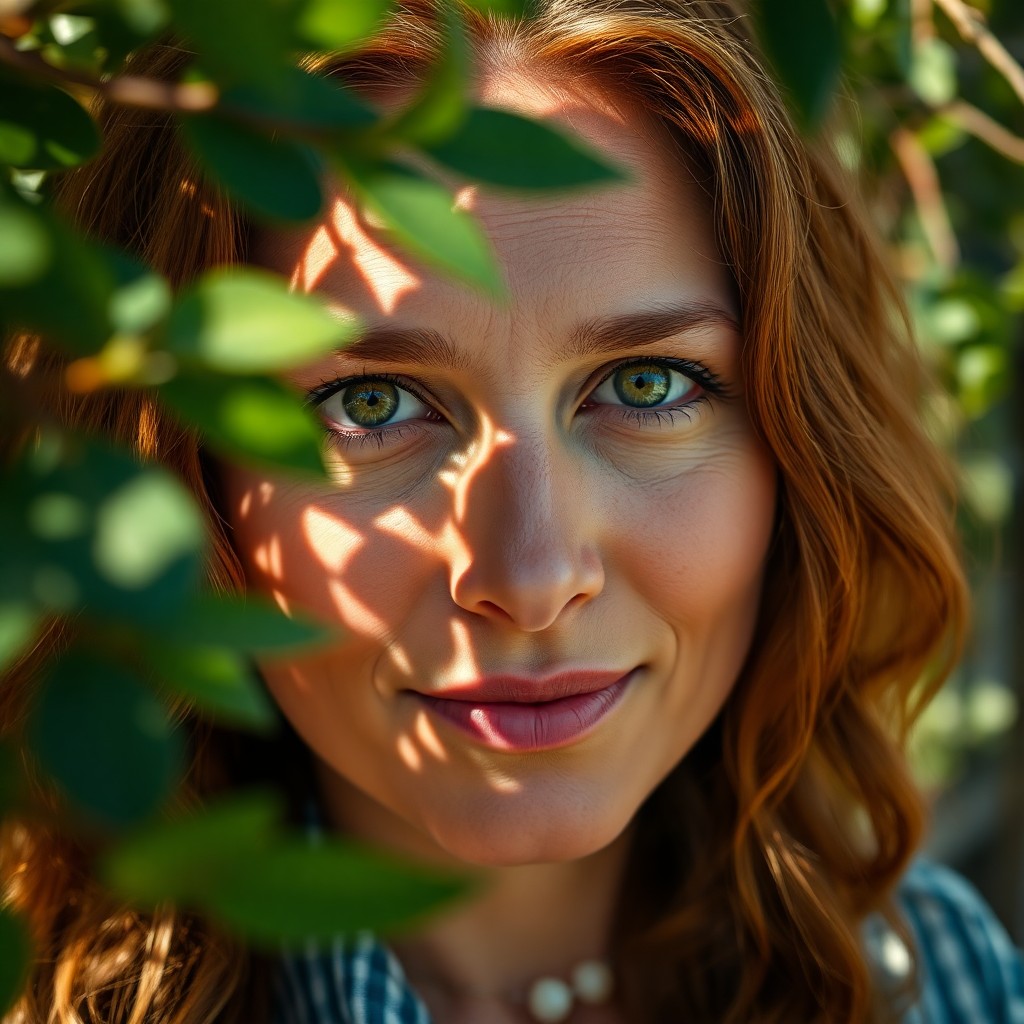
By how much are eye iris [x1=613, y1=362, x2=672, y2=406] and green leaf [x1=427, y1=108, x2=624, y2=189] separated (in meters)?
0.76

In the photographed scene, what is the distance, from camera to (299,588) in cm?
107

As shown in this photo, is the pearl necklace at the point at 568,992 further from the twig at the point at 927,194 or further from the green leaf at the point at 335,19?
the green leaf at the point at 335,19

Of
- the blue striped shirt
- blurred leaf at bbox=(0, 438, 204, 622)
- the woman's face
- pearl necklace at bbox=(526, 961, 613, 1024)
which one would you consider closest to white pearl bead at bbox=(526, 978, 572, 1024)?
pearl necklace at bbox=(526, 961, 613, 1024)

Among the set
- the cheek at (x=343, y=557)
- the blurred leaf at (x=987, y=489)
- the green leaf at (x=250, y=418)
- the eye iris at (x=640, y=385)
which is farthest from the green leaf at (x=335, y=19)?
the blurred leaf at (x=987, y=489)

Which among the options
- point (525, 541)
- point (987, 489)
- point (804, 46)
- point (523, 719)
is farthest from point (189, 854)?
point (987, 489)

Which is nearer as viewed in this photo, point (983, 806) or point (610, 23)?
point (610, 23)

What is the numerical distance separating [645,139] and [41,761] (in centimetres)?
96

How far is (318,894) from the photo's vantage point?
0.31 meters

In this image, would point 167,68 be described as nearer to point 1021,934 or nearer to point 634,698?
point 634,698

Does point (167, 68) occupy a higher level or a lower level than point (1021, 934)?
higher

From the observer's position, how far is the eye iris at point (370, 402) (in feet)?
3.69

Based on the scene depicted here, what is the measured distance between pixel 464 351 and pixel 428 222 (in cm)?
65

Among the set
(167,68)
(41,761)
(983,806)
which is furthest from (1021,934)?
(41,761)

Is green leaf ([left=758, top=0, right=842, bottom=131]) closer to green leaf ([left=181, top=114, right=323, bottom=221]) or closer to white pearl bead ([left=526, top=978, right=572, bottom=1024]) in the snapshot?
Result: green leaf ([left=181, top=114, right=323, bottom=221])
